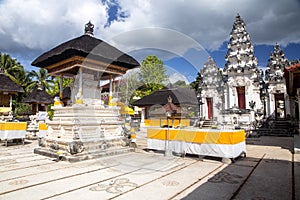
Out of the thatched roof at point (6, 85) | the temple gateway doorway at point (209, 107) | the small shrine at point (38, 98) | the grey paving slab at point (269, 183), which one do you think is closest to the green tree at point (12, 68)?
the small shrine at point (38, 98)


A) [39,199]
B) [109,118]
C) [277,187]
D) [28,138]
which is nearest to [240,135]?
[277,187]

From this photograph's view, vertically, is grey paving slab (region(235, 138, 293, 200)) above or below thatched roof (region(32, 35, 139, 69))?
below

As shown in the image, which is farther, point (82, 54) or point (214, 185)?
point (82, 54)

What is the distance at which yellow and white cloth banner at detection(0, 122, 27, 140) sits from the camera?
387 inches

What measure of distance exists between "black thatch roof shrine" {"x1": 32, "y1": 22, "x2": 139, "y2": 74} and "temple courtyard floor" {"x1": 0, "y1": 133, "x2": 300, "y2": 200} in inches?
146

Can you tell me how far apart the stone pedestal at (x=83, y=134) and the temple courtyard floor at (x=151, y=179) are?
55 centimetres

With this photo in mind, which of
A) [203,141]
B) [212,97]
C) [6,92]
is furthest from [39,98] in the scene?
[203,141]

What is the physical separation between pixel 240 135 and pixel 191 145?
1661 mm

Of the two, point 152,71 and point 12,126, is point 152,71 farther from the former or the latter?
point 12,126

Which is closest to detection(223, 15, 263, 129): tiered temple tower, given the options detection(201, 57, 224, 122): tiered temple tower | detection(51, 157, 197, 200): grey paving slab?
detection(201, 57, 224, 122): tiered temple tower

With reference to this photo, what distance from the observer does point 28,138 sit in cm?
1334

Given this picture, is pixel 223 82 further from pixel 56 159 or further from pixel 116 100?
pixel 56 159

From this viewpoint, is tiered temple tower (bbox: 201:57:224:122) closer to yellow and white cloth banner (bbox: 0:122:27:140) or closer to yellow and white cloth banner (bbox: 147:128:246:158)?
yellow and white cloth banner (bbox: 147:128:246:158)

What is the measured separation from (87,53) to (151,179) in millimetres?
4874
